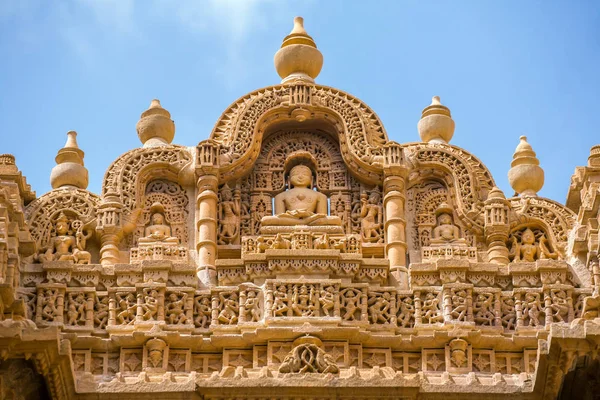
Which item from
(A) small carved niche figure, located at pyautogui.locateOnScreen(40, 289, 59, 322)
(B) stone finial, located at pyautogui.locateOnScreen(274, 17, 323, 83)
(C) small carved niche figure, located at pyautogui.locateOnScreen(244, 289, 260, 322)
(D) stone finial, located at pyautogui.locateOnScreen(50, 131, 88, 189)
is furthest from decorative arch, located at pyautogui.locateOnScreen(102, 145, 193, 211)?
(C) small carved niche figure, located at pyautogui.locateOnScreen(244, 289, 260, 322)

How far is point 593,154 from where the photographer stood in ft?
87.8

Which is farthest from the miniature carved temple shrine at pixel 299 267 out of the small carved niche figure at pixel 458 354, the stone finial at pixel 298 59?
the stone finial at pixel 298 59

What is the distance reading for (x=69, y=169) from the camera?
2812 centimetres

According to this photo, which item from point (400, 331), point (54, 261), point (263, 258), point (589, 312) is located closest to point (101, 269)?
point (54, 261)

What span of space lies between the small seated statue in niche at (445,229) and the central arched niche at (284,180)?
0.84 meters

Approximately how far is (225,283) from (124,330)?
1647 mm

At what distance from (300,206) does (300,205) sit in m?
0.02

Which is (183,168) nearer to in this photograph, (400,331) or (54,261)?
(54,261)

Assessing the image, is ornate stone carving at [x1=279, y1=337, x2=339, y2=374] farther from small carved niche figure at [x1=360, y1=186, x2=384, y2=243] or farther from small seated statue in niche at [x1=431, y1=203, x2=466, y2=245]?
small seated statue in niche at [x1=431, y1=203, x2=466, y2=245]

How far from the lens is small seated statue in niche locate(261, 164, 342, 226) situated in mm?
26812

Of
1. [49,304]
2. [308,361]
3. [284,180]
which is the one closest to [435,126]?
[284,180]

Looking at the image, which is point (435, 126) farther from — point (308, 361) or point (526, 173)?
point (308, 361)

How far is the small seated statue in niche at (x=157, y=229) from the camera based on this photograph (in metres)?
26.8

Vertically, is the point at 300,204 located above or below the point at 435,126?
below
